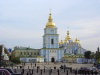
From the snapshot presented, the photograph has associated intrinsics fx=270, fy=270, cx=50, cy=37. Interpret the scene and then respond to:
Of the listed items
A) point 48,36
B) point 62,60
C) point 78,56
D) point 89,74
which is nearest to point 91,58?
point 78,56

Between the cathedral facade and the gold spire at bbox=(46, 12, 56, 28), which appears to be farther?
the cathedral facade

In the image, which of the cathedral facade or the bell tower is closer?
the bell tower

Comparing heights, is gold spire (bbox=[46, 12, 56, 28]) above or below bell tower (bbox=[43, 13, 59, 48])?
above

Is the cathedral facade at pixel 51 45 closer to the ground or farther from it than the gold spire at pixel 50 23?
closer to the ground

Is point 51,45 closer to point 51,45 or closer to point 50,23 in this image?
point 51,45

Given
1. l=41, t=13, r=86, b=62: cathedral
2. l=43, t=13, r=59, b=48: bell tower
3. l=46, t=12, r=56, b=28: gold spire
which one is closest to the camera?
l=46, t=12, r=56, b=28: gold spire

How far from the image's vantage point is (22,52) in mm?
126188

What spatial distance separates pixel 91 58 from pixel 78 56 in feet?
22.9

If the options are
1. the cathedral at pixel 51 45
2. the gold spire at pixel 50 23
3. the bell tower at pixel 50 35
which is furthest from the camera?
the cathedral at pixel 51 45

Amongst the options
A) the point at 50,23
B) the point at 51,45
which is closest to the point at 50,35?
the point at 51,45

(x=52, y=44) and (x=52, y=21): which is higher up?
(x=52, y=21)

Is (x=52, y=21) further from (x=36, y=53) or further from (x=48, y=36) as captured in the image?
(x=36, y=53)

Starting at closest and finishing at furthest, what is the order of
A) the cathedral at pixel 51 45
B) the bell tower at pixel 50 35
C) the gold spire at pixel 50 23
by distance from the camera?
the gold spire at pixel 50 23 → the bell tower at pixel 50 35 → the cathedral at pixel 51 45

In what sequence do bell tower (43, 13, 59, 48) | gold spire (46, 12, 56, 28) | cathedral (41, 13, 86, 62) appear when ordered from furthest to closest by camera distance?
cathedral (41, 13, 86, 62) < bell tower (43, 13, 59, 48) < gold spire (46, 12, 56, 28)
